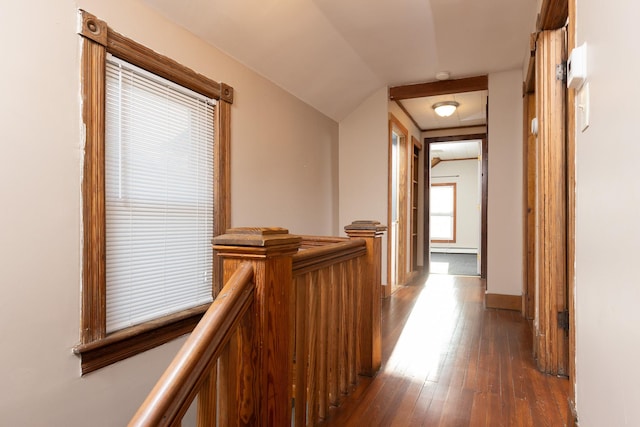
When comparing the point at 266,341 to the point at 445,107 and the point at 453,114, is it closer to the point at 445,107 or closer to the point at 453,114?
the point at 445,107

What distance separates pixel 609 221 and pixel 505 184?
311 cm

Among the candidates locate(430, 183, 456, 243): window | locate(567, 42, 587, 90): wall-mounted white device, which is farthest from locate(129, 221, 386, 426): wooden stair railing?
locate(430, 183, 456, 243): window

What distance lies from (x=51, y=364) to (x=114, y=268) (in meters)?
0.50

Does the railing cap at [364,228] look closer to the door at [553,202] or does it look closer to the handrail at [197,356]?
the door at [553,202]

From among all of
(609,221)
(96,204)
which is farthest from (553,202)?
(96,204)

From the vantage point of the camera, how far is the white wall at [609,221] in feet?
2.65

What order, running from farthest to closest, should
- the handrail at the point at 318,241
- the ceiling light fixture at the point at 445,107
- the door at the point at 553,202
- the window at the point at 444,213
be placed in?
1. the window at the point at 444,213
2. the ceiling light fixture at the point at 445,107
3. the handrail at the point at 318,241
4. the door at the point at 553,202

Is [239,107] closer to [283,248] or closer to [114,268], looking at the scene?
[114,268]

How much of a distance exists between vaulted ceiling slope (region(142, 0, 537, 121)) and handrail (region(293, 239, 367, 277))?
5.09 feet

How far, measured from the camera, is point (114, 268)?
1.92 m

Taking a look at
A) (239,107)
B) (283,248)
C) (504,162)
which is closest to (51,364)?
(283,248)

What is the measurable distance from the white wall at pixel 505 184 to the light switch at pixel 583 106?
2.64 meters

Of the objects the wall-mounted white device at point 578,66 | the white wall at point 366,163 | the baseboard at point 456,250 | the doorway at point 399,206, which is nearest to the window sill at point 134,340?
the wall-mounted white device at point 578,66

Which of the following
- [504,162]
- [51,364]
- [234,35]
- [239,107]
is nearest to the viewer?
[51,364]
